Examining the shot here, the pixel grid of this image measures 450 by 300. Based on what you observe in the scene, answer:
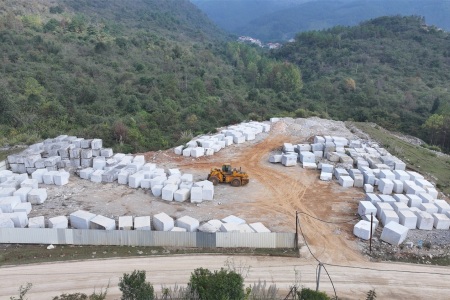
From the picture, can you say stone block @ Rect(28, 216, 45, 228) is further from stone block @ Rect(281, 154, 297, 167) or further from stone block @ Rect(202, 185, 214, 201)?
stone block @ Rect(281, 154, 297, 167)

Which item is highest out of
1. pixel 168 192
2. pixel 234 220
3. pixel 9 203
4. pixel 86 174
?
pixel 86 174

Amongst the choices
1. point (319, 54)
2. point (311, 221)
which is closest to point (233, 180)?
point (311, 221)

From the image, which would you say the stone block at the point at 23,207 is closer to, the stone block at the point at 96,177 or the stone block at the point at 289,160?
the stone block at the point at 96,177

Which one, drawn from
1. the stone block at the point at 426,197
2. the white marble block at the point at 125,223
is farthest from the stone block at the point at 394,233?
the white marble block at the point at 125,223

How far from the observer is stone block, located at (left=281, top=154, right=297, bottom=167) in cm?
2659

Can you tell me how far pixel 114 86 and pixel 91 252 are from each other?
38689mm

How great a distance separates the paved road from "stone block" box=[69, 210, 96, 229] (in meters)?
2.38

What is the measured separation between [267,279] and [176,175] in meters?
10.3

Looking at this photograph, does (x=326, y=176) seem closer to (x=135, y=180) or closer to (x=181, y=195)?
(x=181, y=195)

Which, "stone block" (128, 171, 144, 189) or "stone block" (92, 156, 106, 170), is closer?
"stone block" (128, 171, 144, 189)

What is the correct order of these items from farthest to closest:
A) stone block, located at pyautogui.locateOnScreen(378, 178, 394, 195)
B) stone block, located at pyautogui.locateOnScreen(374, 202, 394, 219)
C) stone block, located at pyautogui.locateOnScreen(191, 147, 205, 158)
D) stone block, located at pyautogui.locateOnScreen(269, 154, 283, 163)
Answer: stone block, located at pyautogui.locateOnScreen(191, 147, 205, 158) → stone block, located at pyautogui.locateOnScreen(269, 154, 283, 163) → stone block, located at pyautogui.locateOnScreen(378, 178, 394, 195) → stone block, located at pyautogui.locateOnScreen(374, 202, 394, 219)

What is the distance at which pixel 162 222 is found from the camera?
702 inches

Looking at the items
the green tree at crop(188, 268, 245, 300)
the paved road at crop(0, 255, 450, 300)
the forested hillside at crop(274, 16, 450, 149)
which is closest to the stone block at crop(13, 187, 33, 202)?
the paved road at crop(0, 255, 450, 300)

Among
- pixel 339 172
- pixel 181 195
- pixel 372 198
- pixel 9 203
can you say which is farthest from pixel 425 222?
pixel 9 203
